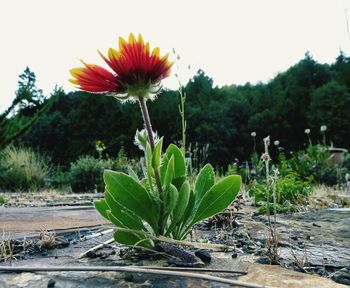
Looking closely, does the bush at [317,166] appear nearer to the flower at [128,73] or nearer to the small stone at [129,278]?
the flower at [128,73]

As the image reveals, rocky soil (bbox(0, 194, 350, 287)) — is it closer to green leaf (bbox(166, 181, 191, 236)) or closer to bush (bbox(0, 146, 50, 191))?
green leaf (bbox(166, 181, 191, 236))

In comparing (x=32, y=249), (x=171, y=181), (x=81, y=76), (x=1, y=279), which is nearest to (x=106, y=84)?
(x=81, y=76)

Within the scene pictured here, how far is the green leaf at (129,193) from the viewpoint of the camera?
3.89ft

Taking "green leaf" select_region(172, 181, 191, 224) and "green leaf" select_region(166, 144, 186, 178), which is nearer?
"green leaf" select_region(172, 181, 191, 224)

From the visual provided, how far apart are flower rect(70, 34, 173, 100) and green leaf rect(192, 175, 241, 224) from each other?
36cm

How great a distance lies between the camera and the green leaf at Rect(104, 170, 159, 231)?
119 centimetres

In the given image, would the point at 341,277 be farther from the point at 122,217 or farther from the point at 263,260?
the point at 122,217

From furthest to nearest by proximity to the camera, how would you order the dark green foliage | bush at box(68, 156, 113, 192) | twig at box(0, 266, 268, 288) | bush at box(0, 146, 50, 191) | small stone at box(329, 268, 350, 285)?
the dark green foliage, bush at box(0, 146, 50, 191), bush at box(68, 156, 113, 192), small stone at box(329, 268, 350, 285), twig at box(0, 266, 268, 288)

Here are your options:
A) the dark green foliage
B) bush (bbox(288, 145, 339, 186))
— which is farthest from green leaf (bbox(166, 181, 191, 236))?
the dark green foliage

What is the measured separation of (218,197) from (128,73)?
0.48 m

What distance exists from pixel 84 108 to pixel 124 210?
31569 millimetres

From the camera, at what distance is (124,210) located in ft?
4.11

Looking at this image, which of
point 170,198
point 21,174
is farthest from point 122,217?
point 21,174

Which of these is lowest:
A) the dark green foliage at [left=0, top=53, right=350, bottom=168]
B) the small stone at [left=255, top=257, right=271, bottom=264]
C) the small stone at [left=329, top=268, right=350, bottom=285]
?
the small stone at [left=329, top=268, right=350, bottom=285]
